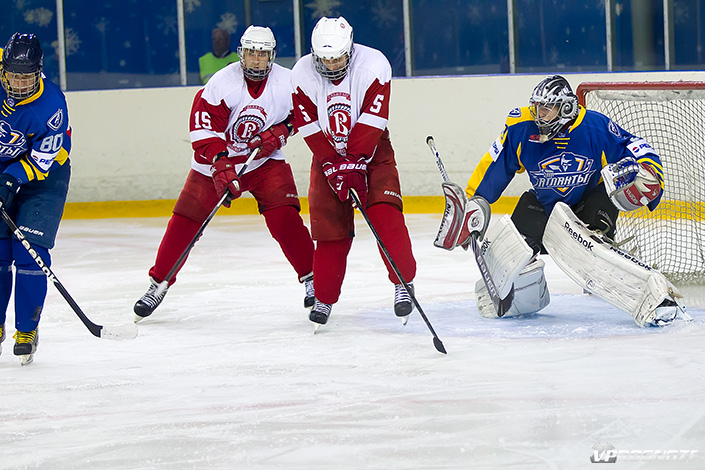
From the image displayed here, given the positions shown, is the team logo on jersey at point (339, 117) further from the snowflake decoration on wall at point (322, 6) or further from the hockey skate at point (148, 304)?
the snowflake decoration on wall at point (322, 6)

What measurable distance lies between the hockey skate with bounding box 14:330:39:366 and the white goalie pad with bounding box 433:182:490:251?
129cm

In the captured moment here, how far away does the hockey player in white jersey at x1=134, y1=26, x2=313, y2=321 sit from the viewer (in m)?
3.45

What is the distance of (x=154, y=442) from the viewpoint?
217cm

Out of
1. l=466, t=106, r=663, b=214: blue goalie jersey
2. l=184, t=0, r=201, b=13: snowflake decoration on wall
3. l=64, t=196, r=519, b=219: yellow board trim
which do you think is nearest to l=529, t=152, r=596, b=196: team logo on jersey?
l=466, t=106, r=663, b=214: blue goalie jersey

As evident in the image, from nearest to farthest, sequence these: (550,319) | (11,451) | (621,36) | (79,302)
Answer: (11,451) < (550,319) < (79,302) < (621,36)

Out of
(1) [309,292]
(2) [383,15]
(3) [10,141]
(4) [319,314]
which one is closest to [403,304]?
(4) [319,314]

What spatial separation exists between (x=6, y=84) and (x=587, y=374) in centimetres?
185

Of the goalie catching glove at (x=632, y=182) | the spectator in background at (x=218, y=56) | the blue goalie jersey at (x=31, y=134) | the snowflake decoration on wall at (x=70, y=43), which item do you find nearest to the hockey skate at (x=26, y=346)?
the blue goalie jersey at (x=31, y=134)

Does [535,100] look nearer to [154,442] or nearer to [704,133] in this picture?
[704,133]

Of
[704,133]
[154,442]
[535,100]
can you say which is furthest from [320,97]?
[704,133]

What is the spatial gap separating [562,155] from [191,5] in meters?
4.54

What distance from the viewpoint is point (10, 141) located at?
2.92 metres

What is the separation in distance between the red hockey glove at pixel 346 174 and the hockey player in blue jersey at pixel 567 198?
402mm

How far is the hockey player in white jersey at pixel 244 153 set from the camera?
3.45 meters
